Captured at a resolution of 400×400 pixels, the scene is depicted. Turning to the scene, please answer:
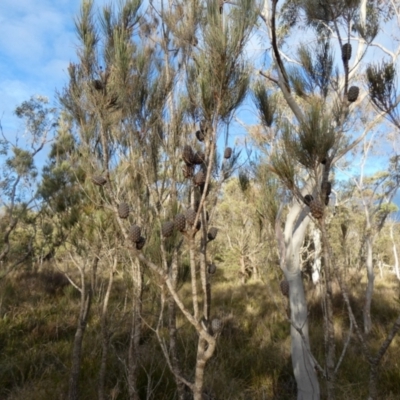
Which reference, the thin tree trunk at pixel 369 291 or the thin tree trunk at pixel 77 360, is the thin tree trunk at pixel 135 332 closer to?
the thin tree trunk at pixel 77 360

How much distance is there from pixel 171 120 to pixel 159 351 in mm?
3787

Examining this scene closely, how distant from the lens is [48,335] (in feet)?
20.0

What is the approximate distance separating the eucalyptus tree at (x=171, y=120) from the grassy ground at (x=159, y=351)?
664mm

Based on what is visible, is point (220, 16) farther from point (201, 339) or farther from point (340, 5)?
point (201, 339)

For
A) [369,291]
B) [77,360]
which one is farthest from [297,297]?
[369,291]

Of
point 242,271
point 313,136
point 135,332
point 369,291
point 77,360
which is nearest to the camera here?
point 313,136

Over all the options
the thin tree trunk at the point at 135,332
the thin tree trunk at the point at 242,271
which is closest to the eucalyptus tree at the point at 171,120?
the thin tree trunk at the point at 135,332

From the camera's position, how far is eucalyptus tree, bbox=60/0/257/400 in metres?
1.73

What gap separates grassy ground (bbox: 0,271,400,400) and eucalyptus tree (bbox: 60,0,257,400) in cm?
66

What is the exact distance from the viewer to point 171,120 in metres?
2.31

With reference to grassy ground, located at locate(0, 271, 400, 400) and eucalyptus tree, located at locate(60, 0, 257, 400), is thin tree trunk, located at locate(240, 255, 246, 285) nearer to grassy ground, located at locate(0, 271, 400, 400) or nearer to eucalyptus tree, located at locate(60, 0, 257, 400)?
grassy ground, located at locate(0, 271, 400, 400)

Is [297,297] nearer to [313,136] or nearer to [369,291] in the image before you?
[313,136]

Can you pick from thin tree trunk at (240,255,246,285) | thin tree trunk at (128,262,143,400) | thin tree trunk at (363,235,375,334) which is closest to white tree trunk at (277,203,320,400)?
thin tree trunk at (128,262,143,400)

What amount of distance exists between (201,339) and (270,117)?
171 centimetres
